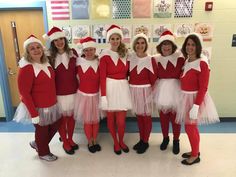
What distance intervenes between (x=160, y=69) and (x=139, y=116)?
0.65 m

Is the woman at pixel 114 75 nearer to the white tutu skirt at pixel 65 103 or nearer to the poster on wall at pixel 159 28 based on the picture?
the white tutu skirt at pixel 65 103

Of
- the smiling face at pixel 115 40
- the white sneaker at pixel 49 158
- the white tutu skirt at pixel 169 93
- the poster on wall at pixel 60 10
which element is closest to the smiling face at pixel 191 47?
the white tutu skirt at pixel 169 93

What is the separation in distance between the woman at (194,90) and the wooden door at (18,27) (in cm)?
240

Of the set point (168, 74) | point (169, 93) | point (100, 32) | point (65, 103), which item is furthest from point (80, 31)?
point (169, 93)

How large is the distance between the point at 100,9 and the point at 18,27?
4.73ft

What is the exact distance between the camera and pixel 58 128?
9.47 ft

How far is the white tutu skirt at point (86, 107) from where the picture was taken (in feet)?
9.07

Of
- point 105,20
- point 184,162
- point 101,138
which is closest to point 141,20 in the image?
point 105,20

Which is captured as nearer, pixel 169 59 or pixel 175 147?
pixel 169 59

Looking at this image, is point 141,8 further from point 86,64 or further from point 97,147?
point 97,147

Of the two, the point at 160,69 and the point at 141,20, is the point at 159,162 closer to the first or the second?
the point at 160,69

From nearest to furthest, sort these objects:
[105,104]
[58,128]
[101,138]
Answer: [105,104] < [58,128] < [101,138]

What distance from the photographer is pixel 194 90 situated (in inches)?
99.3

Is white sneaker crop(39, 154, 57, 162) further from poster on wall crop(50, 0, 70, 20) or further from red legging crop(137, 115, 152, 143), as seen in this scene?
poster on wall crop(50, 0, 70, 20)
